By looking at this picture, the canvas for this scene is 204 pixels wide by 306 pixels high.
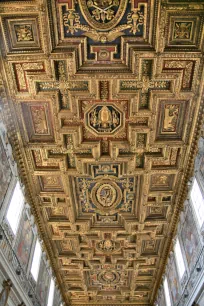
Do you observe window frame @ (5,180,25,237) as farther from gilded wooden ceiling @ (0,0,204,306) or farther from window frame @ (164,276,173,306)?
window frame @ (164,276,173,306)

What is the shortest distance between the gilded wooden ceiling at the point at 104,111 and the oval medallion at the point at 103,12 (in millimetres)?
25

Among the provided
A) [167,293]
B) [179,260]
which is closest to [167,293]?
[167,293]

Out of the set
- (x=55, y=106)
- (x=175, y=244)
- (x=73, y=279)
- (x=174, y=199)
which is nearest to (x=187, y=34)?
(x=55, y=106)

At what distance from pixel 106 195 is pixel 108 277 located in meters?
9.12

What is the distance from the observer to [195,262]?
984cm

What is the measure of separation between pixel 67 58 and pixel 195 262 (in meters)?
8.12

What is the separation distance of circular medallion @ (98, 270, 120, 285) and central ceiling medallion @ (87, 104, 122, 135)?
11931 millimetres

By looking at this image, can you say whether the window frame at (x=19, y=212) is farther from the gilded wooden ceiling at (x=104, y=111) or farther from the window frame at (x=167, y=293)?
the window frame at (x=167, y=293)

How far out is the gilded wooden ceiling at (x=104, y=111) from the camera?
7.08 metres

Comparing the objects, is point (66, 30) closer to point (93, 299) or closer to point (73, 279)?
point (73, 279)

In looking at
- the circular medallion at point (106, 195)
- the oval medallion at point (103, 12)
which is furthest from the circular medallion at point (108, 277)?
the oval medallion at point (103, 12)

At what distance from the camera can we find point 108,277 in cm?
1852

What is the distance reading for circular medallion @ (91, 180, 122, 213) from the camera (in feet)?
38.6

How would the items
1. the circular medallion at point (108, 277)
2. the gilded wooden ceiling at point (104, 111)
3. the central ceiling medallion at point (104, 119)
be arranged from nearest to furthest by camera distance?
the gilded wooden ceiling at point (104, 111) → the central ceiling medallion at point (104, 119) → the circular medallion at point (108, 277)
